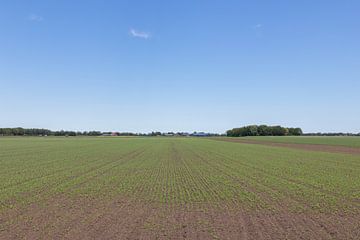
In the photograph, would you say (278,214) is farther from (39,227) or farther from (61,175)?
(61,175)

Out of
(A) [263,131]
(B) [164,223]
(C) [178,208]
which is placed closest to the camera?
(B) [164,223]

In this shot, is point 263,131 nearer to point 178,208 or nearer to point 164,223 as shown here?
point 178,208

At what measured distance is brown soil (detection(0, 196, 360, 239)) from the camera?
686cm

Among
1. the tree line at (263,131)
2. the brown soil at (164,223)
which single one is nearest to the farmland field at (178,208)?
the brown soil at (164,223)

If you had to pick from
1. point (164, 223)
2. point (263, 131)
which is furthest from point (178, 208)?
point (263, 131)

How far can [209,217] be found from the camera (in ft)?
27.3

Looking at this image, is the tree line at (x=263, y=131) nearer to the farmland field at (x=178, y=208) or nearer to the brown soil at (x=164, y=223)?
the farmland field at (x=178, y=208)

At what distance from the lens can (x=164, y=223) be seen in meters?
7.79

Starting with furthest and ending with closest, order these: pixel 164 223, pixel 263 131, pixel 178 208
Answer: pixel 263 131 → pixel 178 208 → pixel 164 223

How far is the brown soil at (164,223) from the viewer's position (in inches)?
270

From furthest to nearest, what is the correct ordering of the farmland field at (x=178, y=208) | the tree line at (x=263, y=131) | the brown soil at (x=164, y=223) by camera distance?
1. the tree line at (x=263, y=131)
2. the farmland field at (x=178, y=208)
3. the brown soil at (x=164, y=223)

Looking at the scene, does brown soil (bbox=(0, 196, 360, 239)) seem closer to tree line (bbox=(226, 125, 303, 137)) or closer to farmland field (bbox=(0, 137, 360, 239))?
farmland field (bbox=(0, 137, 360, 239))

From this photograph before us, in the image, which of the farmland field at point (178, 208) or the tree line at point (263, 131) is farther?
the tree line at point (263, 131)

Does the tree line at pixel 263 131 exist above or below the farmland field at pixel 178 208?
above
